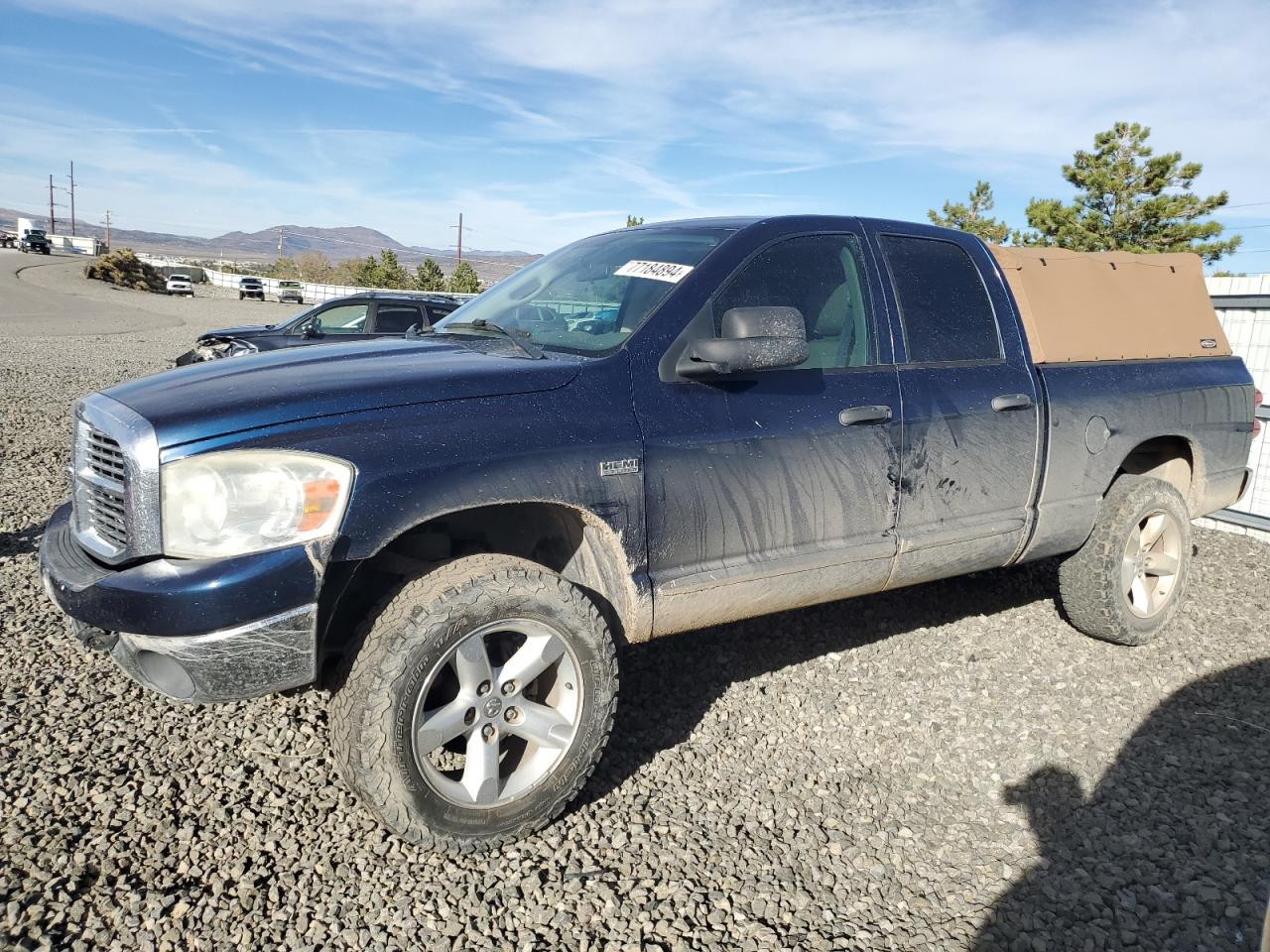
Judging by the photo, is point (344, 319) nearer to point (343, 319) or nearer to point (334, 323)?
point (343, 319)

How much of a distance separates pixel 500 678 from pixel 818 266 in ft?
6.64

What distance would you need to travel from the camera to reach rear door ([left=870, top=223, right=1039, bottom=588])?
361 centimetres

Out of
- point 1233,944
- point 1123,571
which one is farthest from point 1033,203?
point 1233,944

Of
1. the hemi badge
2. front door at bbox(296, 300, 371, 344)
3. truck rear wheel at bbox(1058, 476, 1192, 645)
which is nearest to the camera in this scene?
the hemi badge

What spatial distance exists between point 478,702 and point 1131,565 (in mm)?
3420

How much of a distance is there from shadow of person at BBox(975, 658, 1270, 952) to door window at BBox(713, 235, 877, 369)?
1730mm

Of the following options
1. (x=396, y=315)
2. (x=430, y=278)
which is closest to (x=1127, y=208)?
(x=396, y=315)

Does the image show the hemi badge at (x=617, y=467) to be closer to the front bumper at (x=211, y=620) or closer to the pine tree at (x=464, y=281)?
the front bumper at (x=211, y=620)

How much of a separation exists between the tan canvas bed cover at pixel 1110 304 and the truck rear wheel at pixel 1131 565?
0.70m

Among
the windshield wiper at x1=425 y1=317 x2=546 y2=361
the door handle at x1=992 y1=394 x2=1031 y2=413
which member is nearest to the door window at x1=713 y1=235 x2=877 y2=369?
the door handle at x1=992 y1=394 x2=1031 y2=413

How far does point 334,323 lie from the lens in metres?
12.7

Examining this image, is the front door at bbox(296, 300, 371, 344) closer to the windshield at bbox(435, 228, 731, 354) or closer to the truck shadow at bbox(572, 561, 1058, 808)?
the windshield at bbox(435, 228, 731, 354)

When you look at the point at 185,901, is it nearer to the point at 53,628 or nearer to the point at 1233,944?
the point at 53,628

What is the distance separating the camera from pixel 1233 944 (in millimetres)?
2500
